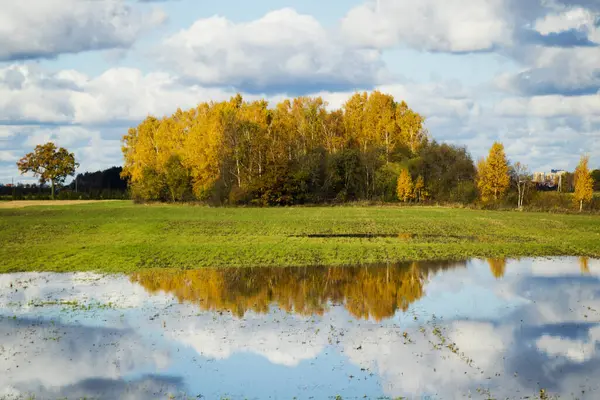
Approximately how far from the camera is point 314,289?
22.9 metres

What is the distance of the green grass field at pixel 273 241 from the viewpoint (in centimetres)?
3112

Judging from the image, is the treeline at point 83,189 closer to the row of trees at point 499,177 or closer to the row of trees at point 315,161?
the row of trees at point 315,161

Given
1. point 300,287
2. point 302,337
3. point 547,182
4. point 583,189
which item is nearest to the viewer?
point 302,337

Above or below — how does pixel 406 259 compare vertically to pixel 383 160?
below

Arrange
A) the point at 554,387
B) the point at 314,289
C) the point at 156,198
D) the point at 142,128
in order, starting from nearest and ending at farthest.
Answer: the point at 554,387
the point at 314,289
the point at 156,198
the point at 142,128

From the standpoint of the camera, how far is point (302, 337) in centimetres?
1587

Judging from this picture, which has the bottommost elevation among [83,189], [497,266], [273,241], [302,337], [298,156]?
[302,337]

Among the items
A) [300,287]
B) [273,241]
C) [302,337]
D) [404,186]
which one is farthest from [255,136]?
[302,337]

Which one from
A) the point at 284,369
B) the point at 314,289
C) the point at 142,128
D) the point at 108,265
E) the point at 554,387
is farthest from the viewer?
the point at 142,128

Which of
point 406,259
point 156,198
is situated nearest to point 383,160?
point 156,198

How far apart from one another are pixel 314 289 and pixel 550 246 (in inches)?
763

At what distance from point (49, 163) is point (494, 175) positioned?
91.5 metres

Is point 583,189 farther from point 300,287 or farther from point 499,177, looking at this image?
point 300,287

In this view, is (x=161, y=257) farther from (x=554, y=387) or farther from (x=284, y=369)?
(x=554, y=387)
